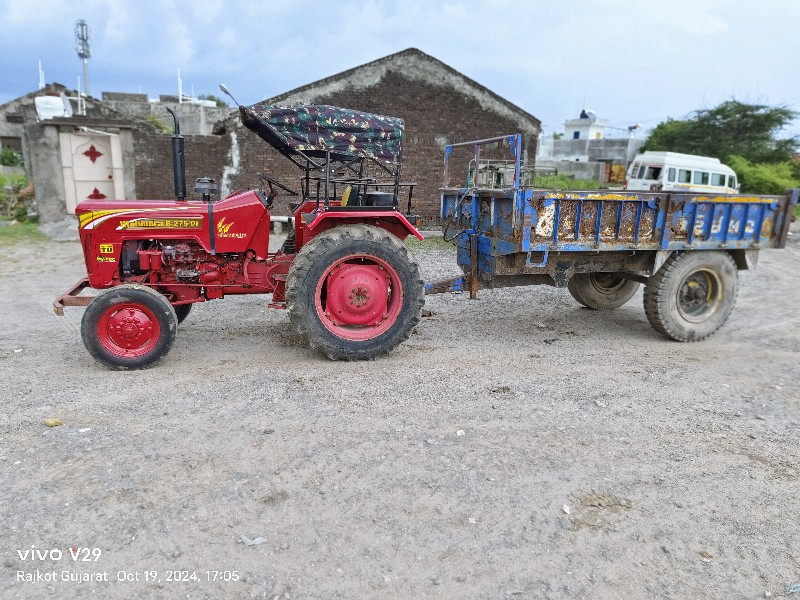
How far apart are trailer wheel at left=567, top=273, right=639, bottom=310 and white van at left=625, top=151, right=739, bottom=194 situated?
13.5 metres

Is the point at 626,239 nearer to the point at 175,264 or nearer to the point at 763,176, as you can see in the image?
the point at 175,264

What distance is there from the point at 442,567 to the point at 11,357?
15.0 ft

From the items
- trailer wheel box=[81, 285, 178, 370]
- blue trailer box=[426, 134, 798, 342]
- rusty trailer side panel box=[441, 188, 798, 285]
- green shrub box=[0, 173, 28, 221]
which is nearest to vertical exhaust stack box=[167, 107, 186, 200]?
trailer wheel box=[81, 285, 178, 370]

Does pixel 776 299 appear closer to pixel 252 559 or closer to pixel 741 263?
pixel 741 263

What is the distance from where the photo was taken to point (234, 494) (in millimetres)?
3287

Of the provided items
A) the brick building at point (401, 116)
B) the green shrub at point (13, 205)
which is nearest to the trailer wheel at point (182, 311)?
the brick building at point (401, 116)

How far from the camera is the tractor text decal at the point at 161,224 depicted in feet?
17.2

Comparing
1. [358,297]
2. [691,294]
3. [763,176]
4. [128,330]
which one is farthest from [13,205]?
[763,176]

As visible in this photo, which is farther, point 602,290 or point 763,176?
point 763,176

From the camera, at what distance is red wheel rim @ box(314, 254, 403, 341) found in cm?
547

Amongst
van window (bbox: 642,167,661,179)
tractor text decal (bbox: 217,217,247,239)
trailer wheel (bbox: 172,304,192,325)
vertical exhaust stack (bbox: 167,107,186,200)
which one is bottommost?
trailer wheel (bbox: 172,304,192,325)

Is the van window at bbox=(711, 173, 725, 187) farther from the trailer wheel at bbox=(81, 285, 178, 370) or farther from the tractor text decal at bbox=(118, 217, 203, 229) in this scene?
the trailer wheel at bbox=(81, 285, 178, 370)

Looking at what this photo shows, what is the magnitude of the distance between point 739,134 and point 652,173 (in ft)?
34.4

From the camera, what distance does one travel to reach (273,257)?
5.82 m
